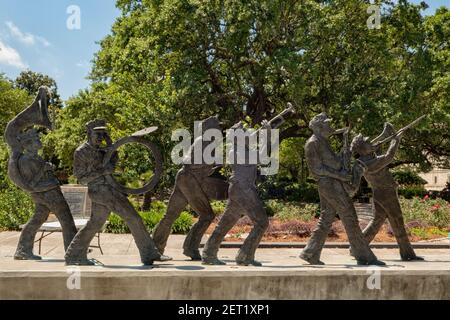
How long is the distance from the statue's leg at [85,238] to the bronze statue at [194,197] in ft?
4.14

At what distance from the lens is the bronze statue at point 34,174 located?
780 cm

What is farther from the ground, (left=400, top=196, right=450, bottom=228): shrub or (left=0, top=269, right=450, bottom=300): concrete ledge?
(left=400, top=196, right=450, bottom=228): shrub

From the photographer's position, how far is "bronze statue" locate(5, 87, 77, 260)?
780 cm

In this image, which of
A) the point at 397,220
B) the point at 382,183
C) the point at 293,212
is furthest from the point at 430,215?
the point at 382,183

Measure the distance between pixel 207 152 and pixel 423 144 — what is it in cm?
2016

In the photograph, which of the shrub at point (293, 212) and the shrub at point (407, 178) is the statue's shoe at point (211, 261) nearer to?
the shrub at point (293, 212)

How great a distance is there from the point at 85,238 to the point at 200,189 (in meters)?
1.85

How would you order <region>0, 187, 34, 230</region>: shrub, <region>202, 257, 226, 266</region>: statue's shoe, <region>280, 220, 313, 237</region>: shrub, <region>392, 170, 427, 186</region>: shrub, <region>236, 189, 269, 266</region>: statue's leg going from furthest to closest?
<region>392, 170, 427, 186</region>: shrub < <region>0, 187, 34, 230</region>: shrub < <region>280, 220, 313, 237</region>: shrub < <region>202, 257, 226, 266</region>: statue's shoe < <region>236, 189, 269, 266</region>: statue's leg

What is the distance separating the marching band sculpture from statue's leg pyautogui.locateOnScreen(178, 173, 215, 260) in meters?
0.02

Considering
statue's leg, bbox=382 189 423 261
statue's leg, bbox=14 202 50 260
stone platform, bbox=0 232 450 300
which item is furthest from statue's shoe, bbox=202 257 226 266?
statue's leg, bbox=382 189 423 261

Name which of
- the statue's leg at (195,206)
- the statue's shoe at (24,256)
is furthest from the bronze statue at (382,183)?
the statue's shoe at (24,256)

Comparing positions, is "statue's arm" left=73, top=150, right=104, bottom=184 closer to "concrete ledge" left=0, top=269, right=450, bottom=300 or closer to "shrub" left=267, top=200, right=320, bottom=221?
"concrete ledge" left=0, top=269, right=450, bottom=300
